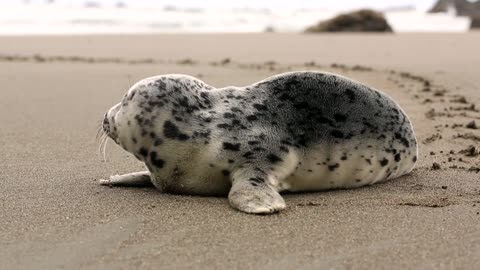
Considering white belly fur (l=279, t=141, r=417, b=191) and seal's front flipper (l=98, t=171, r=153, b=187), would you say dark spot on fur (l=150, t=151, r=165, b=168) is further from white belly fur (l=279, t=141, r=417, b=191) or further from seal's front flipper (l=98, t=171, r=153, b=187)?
white belly fur (l=279, t=141, r=417, b=191)

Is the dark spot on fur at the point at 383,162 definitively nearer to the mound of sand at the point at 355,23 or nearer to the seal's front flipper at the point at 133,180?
the seal's front flipper at the point at 133,180

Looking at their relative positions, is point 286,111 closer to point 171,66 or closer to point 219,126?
point 219,126

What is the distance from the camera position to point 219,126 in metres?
3.04

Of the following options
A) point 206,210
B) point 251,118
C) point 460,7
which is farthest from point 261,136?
point 460,7

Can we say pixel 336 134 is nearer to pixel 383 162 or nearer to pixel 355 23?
pixel 383 162

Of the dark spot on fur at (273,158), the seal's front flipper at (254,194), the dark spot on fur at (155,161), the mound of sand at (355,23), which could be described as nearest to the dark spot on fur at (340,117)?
the dark spot on fur at (273,158)

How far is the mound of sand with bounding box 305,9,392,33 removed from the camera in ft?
50.1

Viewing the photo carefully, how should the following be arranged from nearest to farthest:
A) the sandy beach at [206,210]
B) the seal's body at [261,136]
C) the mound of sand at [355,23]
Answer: the sandy beach at [206,210] < the seal's body at [261,136] < the mound of sand at [355,23]

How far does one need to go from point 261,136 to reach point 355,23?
1288 cm

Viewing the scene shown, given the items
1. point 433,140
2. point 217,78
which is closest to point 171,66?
point 217,78

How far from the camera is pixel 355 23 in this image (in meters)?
15.5

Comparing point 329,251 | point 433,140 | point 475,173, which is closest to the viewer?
point 329,251

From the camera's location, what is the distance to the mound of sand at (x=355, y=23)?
1526 cm

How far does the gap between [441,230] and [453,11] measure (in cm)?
2890
